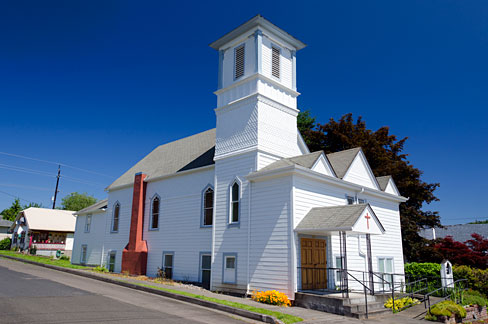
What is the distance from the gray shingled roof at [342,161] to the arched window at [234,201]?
5422 millimetres

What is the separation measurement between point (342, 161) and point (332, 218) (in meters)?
6.43

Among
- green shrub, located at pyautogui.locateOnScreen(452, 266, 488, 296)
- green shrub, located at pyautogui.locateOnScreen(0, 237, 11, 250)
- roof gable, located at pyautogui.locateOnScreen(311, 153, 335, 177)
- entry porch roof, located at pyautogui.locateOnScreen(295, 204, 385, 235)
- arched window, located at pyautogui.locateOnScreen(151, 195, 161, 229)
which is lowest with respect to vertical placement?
green shrub, located at pyautogui.locateOnScreen(452, 266, 488, 296)

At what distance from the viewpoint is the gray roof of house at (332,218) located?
569 inches

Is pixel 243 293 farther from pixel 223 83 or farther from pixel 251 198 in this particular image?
pixel 223 83

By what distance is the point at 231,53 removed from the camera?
824 inches

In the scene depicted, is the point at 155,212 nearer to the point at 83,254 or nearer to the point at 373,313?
the point at 83,254

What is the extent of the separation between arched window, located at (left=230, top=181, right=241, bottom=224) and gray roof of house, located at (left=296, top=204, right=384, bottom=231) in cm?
358

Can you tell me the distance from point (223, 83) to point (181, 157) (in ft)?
21.9

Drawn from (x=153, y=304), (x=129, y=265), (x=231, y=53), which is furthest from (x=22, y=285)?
(x=231, y=53)

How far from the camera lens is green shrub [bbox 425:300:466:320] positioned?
1368 cm

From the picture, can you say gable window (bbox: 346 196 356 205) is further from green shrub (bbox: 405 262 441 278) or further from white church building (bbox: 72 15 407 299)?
green shrub (bbox: 405 262 441 278)

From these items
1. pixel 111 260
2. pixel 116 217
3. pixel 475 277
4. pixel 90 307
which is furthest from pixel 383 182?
pixel 111 260

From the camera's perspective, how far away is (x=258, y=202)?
56.2 ft

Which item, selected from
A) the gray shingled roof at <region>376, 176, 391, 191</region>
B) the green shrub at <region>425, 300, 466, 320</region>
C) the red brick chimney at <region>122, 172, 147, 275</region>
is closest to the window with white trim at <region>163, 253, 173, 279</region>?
the red brick chimney at <region>122, 172, 147, 275</region>
